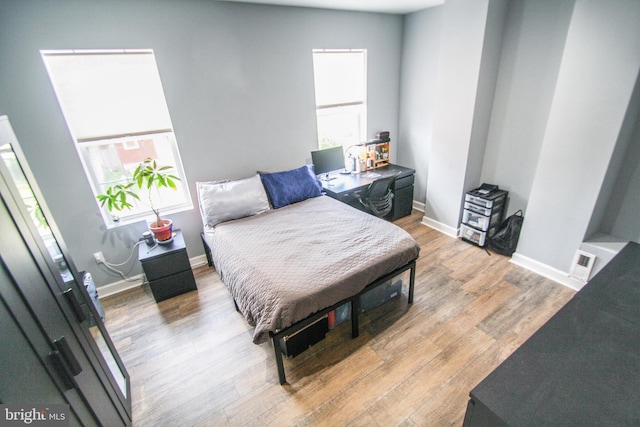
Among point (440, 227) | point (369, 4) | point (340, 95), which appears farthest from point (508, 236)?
point (369, 4)

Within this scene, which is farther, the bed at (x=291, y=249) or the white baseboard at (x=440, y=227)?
the white baseboard at (x=440, y=227)

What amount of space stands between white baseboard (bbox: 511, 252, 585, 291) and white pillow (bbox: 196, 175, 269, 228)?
2.74 m

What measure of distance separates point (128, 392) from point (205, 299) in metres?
0.94

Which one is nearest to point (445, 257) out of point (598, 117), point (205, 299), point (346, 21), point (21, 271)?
point (598, 117)

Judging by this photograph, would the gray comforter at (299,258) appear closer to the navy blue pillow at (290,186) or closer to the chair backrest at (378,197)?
the navy blue pillow at (290,186)

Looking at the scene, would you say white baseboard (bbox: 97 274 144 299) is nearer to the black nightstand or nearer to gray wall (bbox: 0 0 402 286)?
gray wall (bbox: 0 0 402 286)

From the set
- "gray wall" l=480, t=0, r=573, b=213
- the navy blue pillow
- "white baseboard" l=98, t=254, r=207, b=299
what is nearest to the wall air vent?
"gray wall" l=480, t=0, r=573, b=213

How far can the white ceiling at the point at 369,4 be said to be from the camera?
2836 millimetres

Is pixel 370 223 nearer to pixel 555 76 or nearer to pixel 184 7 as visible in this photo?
pixel 555 76

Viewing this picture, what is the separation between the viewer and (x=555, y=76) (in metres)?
2.61

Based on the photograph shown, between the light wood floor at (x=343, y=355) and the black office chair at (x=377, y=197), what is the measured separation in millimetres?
907

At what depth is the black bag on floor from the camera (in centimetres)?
302

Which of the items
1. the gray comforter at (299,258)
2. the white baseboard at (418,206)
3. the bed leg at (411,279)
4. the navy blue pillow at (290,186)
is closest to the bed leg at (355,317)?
the gray comforter at (299,258)

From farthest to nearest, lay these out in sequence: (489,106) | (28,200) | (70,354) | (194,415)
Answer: (489,106) < (194,415) < (28,200) < (70,354)
